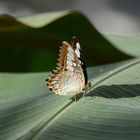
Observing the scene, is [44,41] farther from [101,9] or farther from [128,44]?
[101,9]

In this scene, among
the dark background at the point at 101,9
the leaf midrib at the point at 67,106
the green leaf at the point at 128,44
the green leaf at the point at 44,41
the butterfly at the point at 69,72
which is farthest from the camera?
the dark background at the point at 101,9

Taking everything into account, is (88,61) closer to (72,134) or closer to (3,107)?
(3,107)

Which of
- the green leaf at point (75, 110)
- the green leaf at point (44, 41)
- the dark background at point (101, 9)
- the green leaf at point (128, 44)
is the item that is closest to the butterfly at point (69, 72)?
the green leaf at point (75, 110)

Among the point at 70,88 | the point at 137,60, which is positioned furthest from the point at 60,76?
the point at 137,60

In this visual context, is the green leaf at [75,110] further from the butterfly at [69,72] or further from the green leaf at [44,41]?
the green leaf at [44,41]

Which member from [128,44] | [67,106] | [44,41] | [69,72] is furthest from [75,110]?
[128,44]
